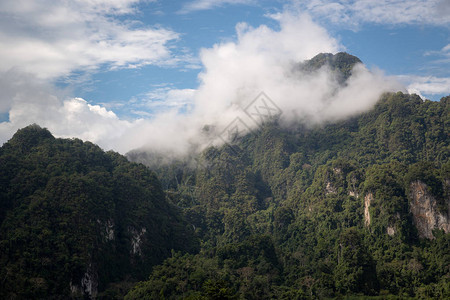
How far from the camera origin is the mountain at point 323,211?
46.6 metres

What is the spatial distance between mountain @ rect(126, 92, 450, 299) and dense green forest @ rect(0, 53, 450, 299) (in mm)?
208

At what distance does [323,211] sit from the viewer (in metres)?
64.6


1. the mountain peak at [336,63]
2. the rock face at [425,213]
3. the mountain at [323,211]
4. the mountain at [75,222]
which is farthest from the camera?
the mountain peak at [336,63]

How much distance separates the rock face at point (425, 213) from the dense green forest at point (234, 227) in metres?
0.12

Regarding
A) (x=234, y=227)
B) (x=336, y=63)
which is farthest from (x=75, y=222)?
(x=336, y=63)

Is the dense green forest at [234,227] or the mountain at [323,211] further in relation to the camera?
the mountain at [323,211]

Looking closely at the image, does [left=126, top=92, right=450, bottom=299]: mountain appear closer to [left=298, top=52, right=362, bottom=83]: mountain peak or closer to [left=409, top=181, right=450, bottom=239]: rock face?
[left=409, top=181, right=450, bottom=239]: rock face

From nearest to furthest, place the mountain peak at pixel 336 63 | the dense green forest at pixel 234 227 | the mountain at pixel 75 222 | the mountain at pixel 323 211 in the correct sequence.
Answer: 1. the mountain at pixel 75 222
2. the dense green forest at pixel 234 227
3. the mountain at pixel 323 211
4. the mountain peak at pixel 336 63

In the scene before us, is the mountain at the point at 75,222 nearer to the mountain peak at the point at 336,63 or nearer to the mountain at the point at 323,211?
the mountain at the point at 323,211

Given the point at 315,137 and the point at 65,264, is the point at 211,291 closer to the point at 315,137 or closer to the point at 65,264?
the point at 65,264

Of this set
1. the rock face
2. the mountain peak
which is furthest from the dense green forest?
the mountain peak

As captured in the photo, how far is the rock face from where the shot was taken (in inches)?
1988

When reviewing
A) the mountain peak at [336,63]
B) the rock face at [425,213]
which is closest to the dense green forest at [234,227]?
the rock face at [425,213]

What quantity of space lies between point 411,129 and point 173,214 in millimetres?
43977
